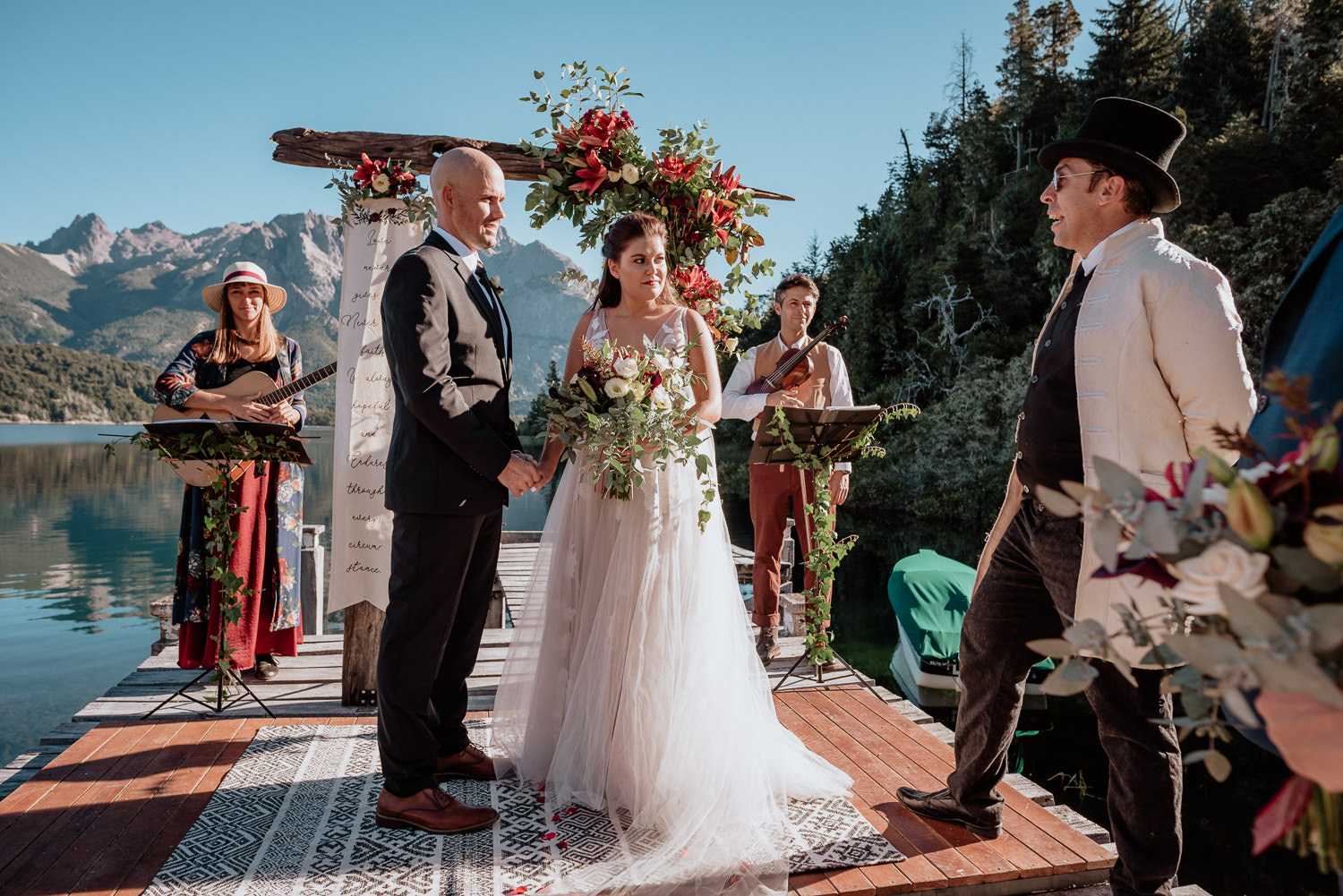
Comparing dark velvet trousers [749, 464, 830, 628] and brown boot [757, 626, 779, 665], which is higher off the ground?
dark velvet trousers [749, 464, 830, 628]

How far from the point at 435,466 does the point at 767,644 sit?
124 inches

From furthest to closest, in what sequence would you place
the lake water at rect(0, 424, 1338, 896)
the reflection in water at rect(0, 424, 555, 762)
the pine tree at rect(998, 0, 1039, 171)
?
the pine tree at rect(998, 0, 1039, 171), the reflection in water at rect(0, 424, 555, 762), the lake water at rect(0, 424, 1338, 896)

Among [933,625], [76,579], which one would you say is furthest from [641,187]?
[76,579]

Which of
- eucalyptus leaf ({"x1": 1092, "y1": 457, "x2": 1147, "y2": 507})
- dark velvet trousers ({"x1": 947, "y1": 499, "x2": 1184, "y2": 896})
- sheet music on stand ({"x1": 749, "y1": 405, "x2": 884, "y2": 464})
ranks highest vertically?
sheet music on stand ({"x1": 749, "y1": 405, "x2": 884, "y2": 464})

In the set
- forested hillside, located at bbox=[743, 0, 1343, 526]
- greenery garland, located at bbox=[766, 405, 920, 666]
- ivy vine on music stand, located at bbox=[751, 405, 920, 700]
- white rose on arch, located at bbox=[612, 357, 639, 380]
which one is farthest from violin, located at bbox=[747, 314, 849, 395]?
forested hillside, located at bbox=[743, 0, 1343, 526]

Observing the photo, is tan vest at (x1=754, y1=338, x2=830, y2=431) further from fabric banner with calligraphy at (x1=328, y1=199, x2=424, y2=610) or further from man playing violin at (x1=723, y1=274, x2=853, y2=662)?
fabric banner with calligraphy at (x1=328, y1=199, x2=424, y2=610)

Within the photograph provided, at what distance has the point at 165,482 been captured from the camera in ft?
153

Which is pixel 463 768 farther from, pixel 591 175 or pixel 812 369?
pixel 812 369

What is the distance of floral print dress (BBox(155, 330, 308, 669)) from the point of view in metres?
4.59

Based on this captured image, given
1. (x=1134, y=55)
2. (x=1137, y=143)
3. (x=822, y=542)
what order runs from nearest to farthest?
(x=1137, y=143), (x=822, y=542), (x=1134, y=55)

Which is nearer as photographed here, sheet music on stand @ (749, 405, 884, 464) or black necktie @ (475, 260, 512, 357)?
black necktie @ (475, 260, 512, 357)

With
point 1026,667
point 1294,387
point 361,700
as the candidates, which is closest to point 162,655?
point 361,700

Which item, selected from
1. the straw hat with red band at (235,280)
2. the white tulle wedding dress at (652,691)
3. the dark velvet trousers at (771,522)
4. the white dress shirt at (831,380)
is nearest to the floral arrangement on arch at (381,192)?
the straw hat with red band at (235,280)

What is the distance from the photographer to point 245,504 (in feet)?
15.3
